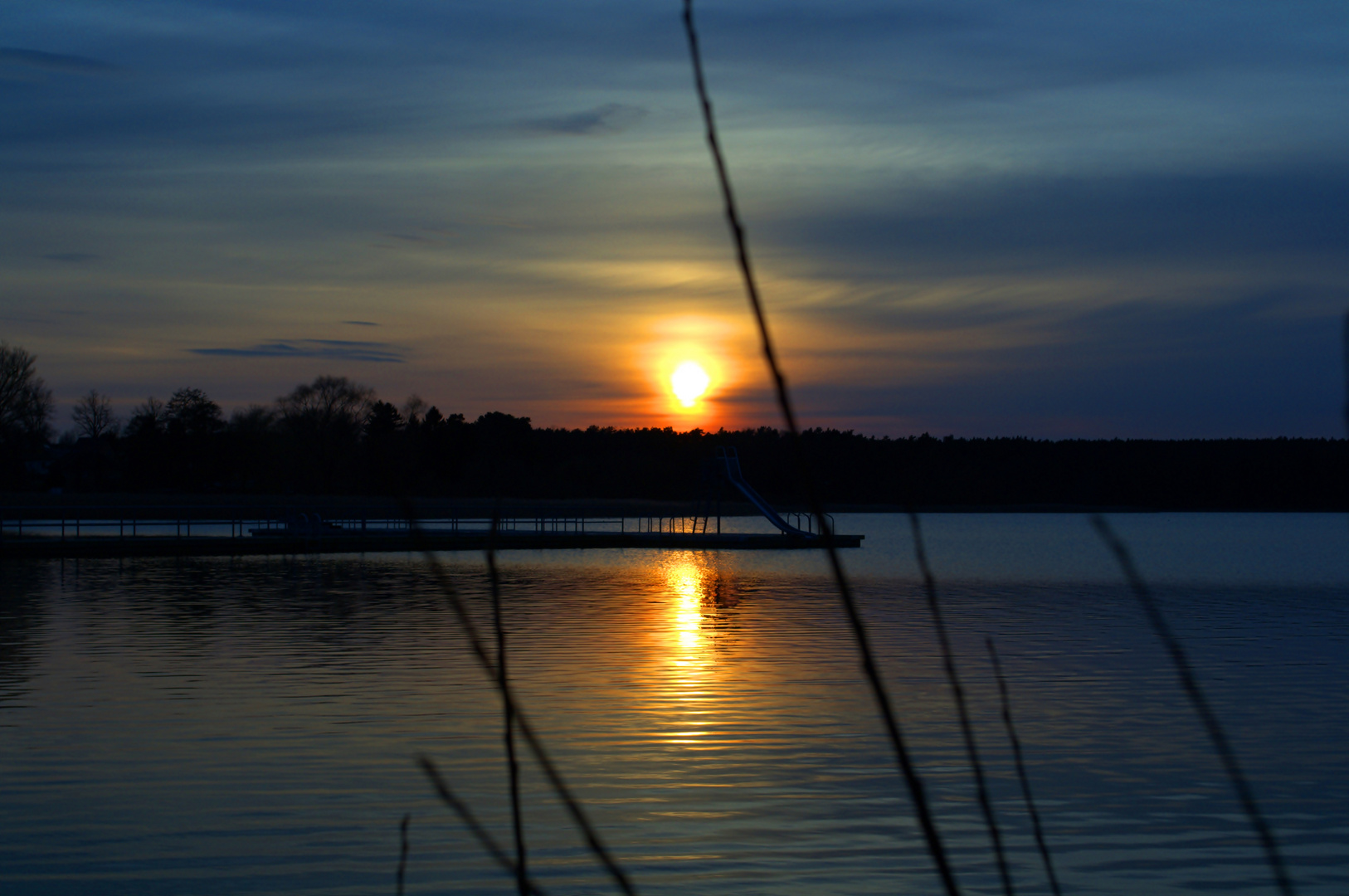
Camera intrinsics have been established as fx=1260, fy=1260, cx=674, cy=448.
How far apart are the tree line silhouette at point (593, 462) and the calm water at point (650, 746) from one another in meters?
56.3

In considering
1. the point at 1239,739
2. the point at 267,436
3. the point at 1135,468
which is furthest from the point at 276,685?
the point at 1135,468

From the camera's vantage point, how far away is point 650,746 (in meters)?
10.2

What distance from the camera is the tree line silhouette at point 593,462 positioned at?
3469 inches

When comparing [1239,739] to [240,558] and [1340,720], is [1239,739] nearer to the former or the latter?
[1340,720]

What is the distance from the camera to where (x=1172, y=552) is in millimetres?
47938

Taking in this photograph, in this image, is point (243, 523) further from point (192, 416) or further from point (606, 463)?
point (606, 463)

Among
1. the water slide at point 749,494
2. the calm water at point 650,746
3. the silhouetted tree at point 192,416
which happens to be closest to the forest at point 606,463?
the silhouetted tree at point 192,416

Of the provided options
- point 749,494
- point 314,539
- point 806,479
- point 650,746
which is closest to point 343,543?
point 314,539

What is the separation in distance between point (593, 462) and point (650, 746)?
116m

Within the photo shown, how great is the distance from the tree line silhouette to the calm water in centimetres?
5630

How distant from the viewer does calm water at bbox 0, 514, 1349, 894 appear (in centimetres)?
710

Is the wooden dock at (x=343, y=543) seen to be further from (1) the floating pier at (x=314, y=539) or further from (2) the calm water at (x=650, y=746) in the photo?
(2) the calm water at (x=650, y=746)

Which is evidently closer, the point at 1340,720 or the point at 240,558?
the point at 1340,720

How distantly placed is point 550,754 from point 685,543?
35182mm
